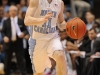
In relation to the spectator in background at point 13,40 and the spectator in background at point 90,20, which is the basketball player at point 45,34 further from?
the spectator in background at point 90,20

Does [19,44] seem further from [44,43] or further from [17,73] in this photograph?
[44,43]

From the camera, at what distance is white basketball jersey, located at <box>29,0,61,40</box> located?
5.72 meters

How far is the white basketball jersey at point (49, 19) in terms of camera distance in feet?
18.8

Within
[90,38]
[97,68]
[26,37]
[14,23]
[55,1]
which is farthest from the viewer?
[26,37]

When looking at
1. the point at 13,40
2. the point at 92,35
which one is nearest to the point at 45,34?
the point at 92,35

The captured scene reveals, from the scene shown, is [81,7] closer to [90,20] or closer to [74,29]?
[90,20]

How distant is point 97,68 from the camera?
754 centimetres

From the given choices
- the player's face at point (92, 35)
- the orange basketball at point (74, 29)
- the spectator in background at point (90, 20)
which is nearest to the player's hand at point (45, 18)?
the orange basketball at point (74, 29)

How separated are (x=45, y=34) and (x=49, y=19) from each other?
271 mm

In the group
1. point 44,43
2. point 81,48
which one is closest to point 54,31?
point 44,43

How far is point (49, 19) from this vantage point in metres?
5.77

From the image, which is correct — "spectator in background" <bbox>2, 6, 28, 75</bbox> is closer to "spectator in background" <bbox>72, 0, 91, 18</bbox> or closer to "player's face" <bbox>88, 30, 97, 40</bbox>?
"player's face" <bbox>88, 30, 97, 40</bbox>

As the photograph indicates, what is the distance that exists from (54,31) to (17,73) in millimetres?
4497

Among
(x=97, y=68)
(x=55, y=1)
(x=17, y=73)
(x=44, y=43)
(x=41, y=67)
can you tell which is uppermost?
(x=55, y=1)
